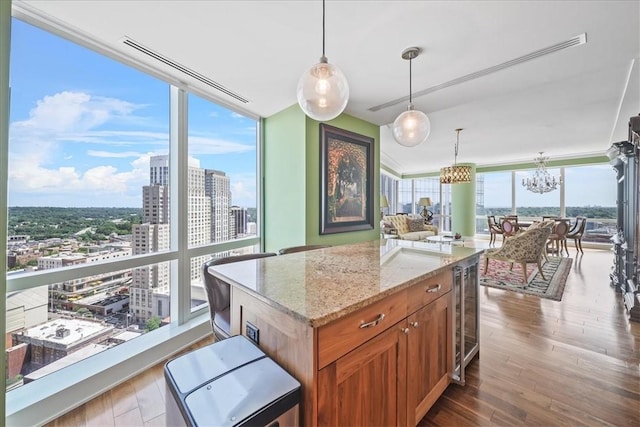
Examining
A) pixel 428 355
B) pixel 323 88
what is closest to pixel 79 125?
pixel 323 88

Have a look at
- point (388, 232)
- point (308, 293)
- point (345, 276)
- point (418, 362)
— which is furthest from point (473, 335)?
point (388, 232)

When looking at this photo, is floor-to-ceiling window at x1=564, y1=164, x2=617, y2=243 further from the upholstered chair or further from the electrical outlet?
the electrical outlet

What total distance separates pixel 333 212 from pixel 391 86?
5.10ft

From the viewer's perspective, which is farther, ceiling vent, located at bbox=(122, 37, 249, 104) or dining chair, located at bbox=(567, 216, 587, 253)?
dining chair, located at bbox=(567, 216, 587, 253)

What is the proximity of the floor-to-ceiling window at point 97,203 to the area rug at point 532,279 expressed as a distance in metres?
4.16

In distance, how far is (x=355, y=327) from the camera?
3.31 ft

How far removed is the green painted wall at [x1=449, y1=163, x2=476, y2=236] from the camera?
8438 mm

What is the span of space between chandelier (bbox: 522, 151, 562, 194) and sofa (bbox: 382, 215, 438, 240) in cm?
304

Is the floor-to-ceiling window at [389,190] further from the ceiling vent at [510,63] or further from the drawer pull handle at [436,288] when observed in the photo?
the drawer pull handle at [436,288]

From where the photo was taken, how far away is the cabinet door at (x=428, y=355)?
52.3 inches

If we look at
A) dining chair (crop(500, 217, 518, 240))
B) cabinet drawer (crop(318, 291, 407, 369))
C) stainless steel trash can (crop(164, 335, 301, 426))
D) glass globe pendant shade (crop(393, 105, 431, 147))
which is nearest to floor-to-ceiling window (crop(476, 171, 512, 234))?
dining chair (crop(500, 217, 518, 240))

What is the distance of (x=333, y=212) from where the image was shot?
130 inches

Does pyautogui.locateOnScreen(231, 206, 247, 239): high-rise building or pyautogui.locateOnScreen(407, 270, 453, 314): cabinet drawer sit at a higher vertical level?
pyautogui.locateOnScreen(231, 206, 247, 239): high-rise building

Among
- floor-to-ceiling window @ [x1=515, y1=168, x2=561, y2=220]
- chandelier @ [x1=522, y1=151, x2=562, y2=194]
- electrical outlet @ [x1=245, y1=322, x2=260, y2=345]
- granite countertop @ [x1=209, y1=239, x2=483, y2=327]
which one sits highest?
chandelier @ [x1=522, y1=151, x2=562, y2=194]
